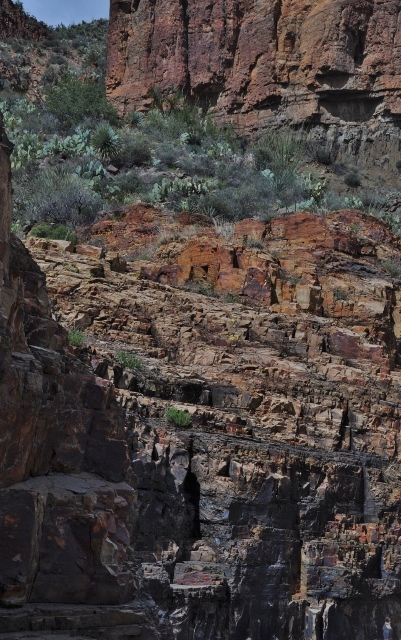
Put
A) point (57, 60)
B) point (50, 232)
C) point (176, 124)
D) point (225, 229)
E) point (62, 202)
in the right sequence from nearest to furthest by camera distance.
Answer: point (50, 232) → point (225, 229) → point (62, 202) → point (176, 124) → point (57, 60)

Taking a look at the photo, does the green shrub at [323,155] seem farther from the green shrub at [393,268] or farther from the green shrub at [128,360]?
the green shrub at [128,360]

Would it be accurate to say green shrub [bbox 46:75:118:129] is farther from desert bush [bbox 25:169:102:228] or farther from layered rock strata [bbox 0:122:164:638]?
layered rock strata [bbox 0:122:164:638]

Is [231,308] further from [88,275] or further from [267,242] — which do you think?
[267,242]

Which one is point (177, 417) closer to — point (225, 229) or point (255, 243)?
point (255, 243)

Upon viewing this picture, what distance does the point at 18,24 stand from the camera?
5284cm

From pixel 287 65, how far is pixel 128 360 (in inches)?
976

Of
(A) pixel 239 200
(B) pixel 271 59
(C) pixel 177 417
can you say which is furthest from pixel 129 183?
(C) pixel 177 417

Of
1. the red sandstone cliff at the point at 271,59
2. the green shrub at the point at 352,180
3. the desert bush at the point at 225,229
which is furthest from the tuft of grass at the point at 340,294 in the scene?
the red sandstone cliff at the point at 271,59

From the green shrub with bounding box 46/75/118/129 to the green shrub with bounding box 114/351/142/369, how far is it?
2408 cm

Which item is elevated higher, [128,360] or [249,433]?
[128,360]

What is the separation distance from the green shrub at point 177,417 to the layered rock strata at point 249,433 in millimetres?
128

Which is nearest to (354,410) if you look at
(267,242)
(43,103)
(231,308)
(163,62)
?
(231,308)

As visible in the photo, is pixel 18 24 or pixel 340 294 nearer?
pixel 340 294

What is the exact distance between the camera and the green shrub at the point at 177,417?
14594mm
